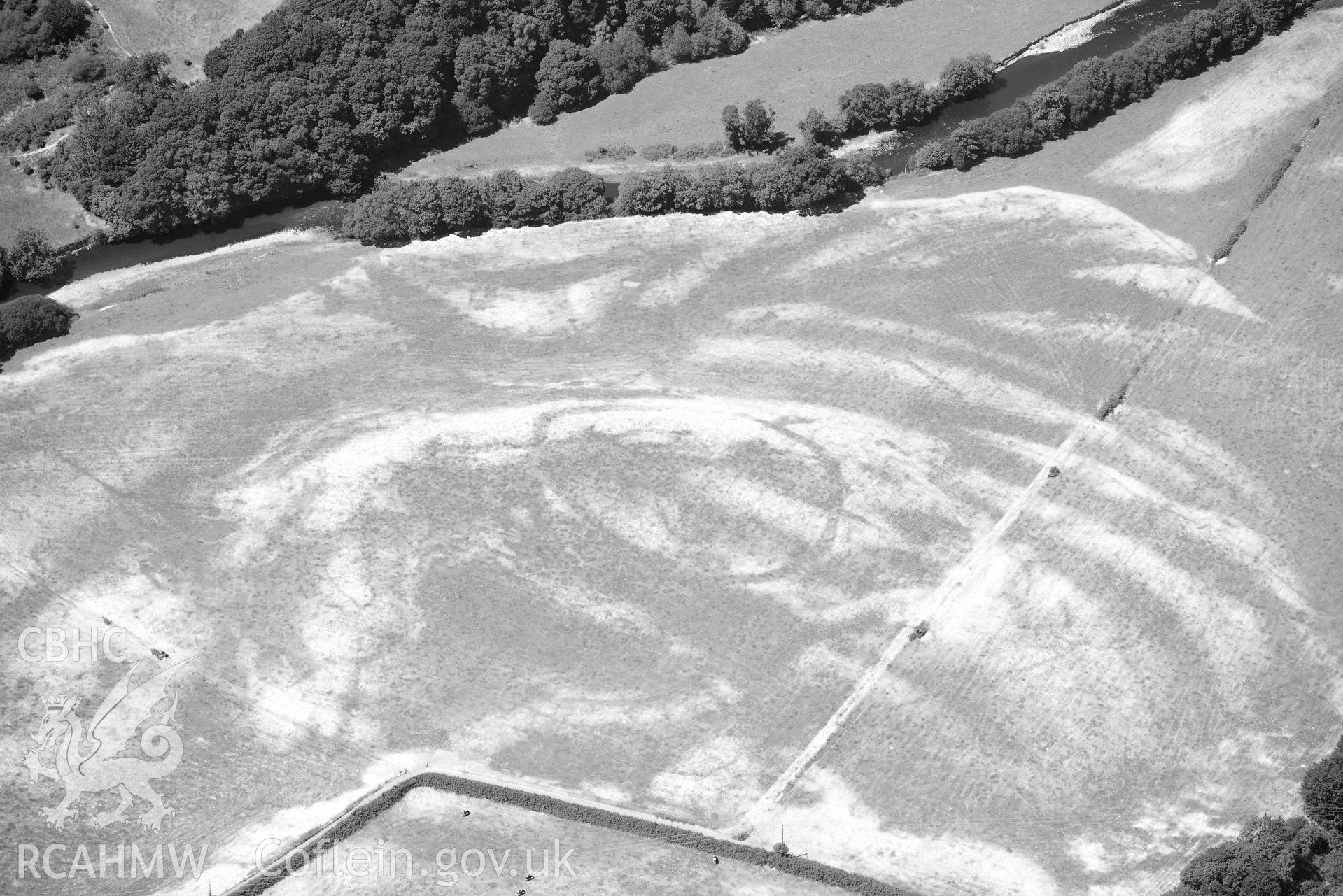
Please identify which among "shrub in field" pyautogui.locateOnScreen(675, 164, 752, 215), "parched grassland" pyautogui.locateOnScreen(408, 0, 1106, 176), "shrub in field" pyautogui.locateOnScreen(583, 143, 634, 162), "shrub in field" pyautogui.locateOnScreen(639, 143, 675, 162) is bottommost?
"shrub in field" pyautogui.locateOnScreen(675, 164, 752, 215)

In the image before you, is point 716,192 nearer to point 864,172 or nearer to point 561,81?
point 864,172

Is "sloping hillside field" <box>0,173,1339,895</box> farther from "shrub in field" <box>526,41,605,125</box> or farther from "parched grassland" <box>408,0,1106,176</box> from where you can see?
"shrub in field" <box>526,41,605,125</box>

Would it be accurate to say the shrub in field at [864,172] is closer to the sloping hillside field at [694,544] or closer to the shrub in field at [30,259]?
the sloping hillside field at [694,544]

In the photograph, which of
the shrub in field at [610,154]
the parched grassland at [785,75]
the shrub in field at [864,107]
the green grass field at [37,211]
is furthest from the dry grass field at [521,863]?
the shrub in field at [864,107]

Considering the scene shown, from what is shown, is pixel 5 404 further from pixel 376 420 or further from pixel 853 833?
pixel 853 833

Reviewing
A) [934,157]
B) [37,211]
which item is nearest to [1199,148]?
[934,157]

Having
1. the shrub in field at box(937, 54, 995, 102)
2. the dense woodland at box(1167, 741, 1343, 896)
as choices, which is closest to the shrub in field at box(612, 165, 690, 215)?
the shrub in field at box(937, 54, 995, 102)
